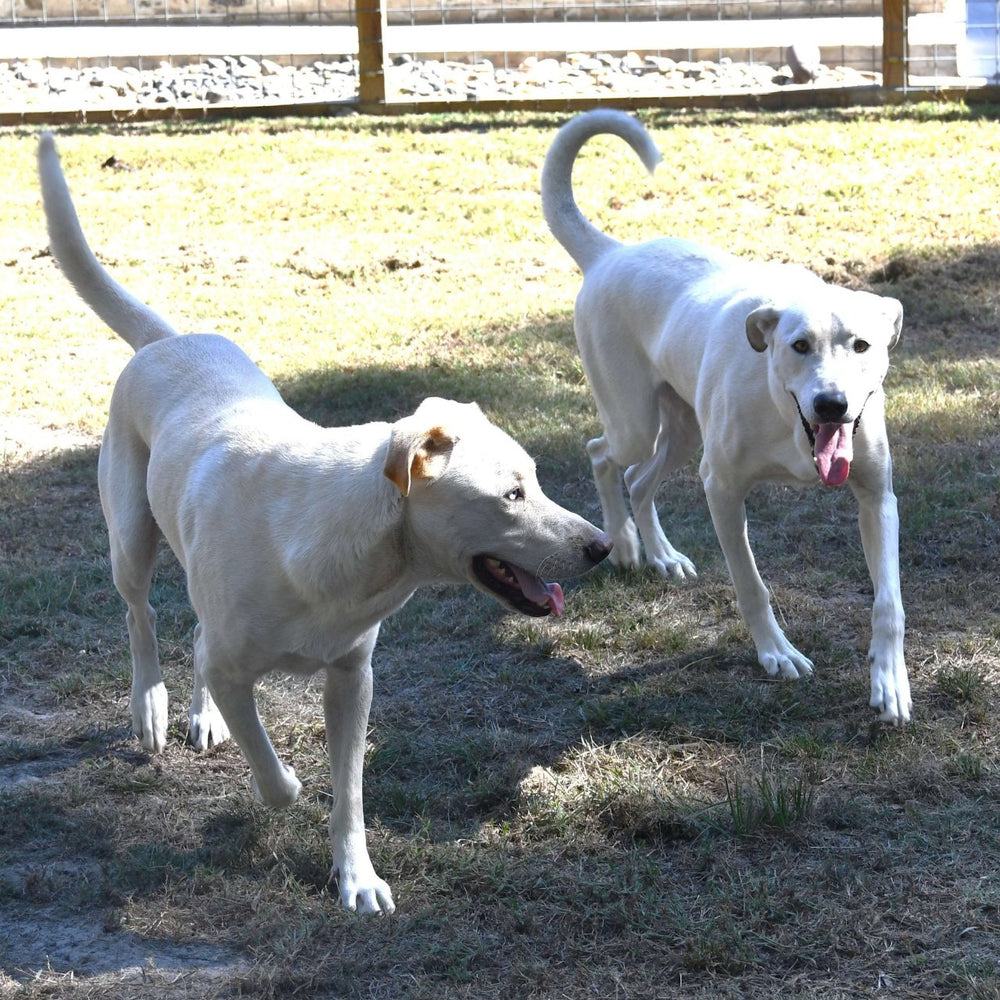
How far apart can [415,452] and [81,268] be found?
1.86 metres

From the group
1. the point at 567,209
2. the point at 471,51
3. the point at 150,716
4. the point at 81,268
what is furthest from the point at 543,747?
the point at 471,51

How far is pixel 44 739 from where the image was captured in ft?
13.6

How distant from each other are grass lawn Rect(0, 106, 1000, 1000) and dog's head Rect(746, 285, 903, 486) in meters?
0.83

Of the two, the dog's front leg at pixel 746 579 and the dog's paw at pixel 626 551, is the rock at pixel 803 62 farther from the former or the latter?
the dog's front leg at pixel 746 579

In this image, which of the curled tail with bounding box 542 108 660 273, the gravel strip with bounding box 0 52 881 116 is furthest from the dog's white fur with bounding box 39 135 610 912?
the gravel strip with bounding box 0 52 881 116

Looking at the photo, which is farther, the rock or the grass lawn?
the rock

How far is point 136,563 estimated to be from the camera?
12.9 ft

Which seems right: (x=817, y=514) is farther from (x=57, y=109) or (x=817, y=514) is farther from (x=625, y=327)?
(x=57, y=109)

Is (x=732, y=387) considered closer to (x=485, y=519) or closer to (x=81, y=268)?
(x=485, y=519)

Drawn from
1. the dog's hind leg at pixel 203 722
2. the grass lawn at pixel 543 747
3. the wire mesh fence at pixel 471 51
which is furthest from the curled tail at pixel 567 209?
the wire mesh fence at pixel 471 51

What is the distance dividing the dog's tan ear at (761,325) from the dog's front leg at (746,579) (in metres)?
Result: 0.52

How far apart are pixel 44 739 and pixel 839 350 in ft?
8.51

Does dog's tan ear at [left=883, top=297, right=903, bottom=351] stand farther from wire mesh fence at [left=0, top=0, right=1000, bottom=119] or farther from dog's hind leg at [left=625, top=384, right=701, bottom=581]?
wire mesh fence at [left=0, top=0, right=1000, bottom=119]

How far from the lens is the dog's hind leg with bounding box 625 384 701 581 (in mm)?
5270
